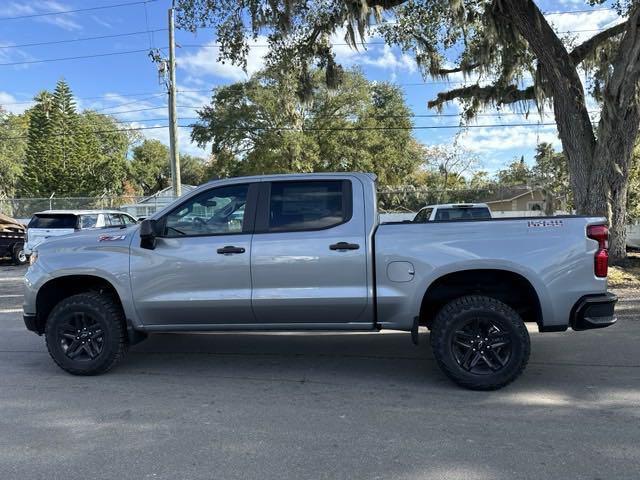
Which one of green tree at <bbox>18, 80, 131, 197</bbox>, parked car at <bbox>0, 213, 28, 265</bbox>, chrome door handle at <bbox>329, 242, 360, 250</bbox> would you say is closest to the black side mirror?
chrome door handle at <bbox>329, 242, 360, 250</bbox>

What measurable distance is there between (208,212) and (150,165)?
2721 inches

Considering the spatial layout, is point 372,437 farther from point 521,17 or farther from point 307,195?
point 521,17

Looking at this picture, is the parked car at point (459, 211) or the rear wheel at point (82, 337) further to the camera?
the parked car at point (459, 211)

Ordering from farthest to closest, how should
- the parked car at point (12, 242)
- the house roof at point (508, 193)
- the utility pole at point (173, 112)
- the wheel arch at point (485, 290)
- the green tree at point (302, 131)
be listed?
the green tree at point (302, 131)
the house roof at point (508, 193)
the utility pole at point (173, 112)
the parked car at point (12, 242)
the wheel arch at point (485, 290)

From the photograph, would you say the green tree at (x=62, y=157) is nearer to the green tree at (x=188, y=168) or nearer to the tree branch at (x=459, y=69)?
the green tree at (x=188, y=168)

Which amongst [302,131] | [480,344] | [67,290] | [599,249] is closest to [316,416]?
[480,344]

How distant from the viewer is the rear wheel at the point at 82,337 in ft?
17.1

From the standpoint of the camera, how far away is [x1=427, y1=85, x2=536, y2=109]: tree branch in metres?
15.2

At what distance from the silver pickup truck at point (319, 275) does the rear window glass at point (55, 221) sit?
1021 centimetres

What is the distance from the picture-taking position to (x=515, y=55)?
1349 cm

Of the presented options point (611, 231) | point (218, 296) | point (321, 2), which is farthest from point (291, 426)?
point (321, 2)

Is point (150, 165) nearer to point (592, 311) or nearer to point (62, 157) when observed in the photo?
point (62, 157)

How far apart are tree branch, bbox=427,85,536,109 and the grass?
205 inches

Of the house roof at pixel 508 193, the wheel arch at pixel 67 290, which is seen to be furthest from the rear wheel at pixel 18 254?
the house roof at pixel 508 193
